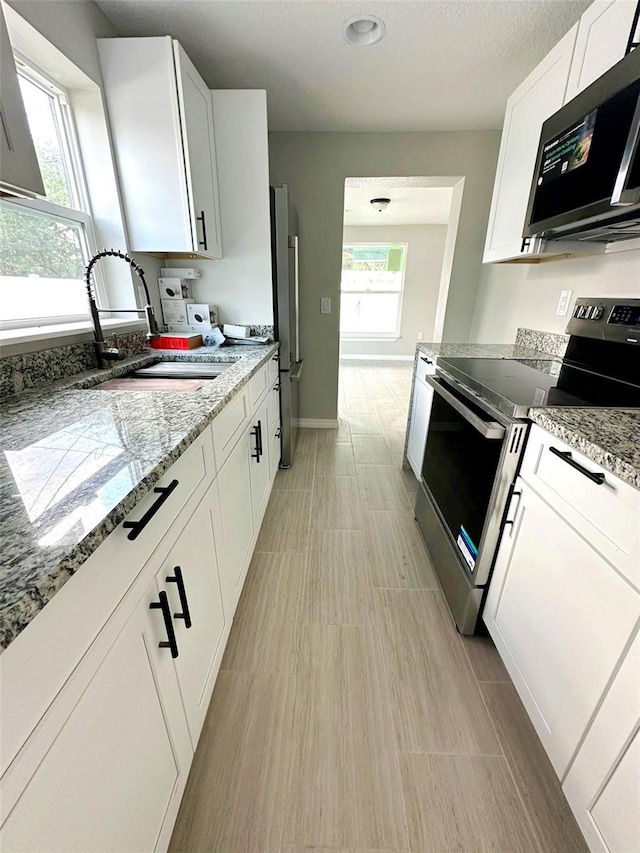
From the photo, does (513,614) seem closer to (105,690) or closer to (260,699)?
(260,699)

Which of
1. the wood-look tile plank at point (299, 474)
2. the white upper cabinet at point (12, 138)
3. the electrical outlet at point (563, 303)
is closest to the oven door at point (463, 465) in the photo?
the electrical outlet at point (563, 303)

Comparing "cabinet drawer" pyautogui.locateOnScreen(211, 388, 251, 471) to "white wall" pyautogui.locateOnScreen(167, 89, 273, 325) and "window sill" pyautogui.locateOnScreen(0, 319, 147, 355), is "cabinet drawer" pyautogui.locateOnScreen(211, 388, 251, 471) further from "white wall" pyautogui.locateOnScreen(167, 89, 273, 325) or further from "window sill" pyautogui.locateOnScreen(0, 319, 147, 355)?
"white wall" pyautogui.locateOnScreen(167, 89, 273, 325)

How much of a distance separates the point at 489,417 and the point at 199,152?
6.56 feet

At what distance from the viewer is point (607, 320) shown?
1428 mm

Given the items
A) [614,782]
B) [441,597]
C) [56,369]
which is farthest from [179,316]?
[614,782]

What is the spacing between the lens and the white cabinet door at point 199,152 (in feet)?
5.42

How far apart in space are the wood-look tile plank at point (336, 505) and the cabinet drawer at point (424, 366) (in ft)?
2.90

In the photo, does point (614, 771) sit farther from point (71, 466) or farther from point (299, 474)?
point (299, 474)

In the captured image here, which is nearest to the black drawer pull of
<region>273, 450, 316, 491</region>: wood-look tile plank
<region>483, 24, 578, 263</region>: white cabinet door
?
<region>273, 450, 316, 491</region>: wood-look tile plank

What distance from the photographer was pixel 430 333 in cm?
623

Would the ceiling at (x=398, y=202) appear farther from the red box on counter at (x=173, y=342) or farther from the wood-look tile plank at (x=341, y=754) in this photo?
the wood-look tile plank at (x=341, y=754)

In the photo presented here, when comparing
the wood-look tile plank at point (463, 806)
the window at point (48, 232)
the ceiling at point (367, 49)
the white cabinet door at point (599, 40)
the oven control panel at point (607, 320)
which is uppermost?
the ceiling at point (367, 49)

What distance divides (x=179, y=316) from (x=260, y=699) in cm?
207

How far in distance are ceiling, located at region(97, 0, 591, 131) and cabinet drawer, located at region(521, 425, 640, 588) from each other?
1951 mm
